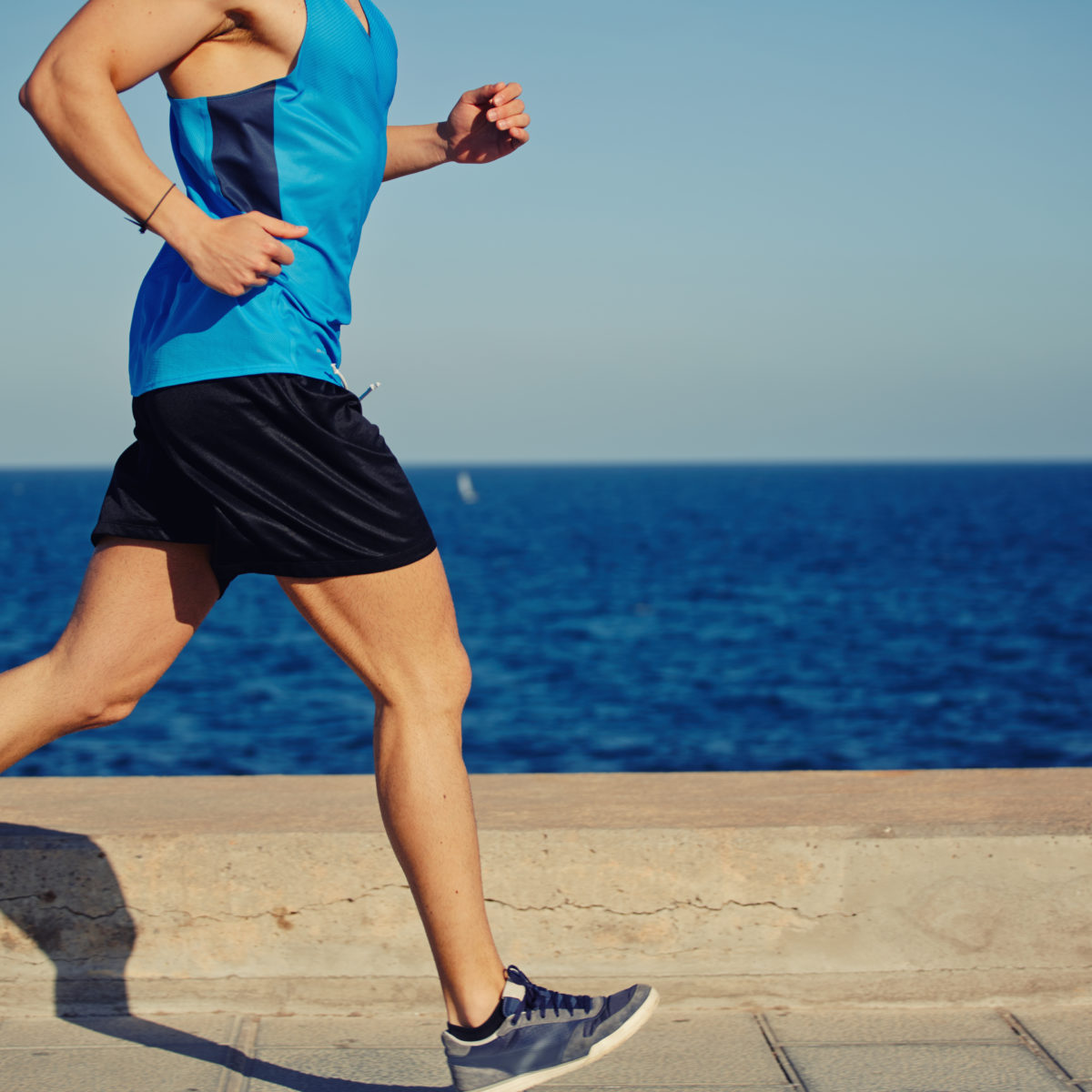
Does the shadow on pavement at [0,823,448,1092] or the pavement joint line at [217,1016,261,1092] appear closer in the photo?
the pavement joint line at [217,1016,261,1092]

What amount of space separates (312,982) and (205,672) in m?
23.3

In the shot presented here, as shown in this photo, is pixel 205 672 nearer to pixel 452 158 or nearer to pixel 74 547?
pixel 452 158

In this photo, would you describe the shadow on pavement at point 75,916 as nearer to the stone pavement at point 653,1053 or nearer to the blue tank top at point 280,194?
the stone pavement at point 653,1053

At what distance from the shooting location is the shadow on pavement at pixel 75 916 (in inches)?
96.7

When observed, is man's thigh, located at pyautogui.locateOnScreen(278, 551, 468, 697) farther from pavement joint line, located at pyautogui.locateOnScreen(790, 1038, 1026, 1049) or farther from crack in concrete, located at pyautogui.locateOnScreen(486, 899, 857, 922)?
pavement joint line, located at pyautogui.locateOnScreen(790, 1038, 1026, 1049)

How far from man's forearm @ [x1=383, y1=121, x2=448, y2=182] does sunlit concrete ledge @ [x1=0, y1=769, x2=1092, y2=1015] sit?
130 cm

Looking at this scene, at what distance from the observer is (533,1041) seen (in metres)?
1.86

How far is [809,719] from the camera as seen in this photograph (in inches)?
804

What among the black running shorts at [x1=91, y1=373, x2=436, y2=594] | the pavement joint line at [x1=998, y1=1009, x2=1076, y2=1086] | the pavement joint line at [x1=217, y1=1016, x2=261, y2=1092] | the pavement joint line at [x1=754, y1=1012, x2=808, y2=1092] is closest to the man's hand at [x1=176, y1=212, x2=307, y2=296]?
the black running shorts at [x1=91, y1=373, x2=436, y2=594]

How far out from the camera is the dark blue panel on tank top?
1766mm

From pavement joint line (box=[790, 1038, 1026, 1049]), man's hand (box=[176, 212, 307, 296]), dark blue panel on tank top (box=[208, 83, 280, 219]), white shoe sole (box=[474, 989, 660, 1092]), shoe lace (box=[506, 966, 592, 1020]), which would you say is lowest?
pavement joint line (box=[790, 1038, 1026, 1049])

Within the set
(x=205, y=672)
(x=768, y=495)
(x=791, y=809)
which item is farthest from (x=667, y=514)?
(x=791, y=809)

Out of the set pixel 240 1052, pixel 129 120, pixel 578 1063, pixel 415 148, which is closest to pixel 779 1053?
pixel 578 1063

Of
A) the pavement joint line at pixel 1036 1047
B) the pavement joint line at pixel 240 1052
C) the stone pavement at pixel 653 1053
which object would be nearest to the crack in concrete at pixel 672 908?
the stone pavement at pixel 653 1053
